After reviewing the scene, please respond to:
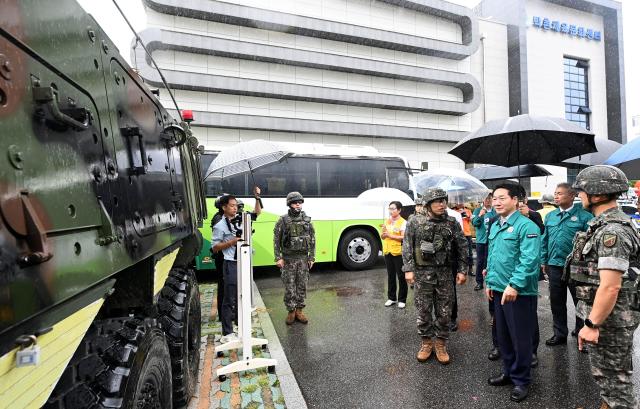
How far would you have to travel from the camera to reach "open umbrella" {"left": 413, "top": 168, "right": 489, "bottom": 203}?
310 inches

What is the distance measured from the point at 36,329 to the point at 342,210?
8786 mm

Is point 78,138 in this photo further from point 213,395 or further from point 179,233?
point 213,395

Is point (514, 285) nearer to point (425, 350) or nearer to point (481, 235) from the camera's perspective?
point (425, 350)

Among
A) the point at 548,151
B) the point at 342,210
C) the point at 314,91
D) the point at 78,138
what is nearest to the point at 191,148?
the point at 78,138

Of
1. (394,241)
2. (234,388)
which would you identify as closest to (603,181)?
(234,388)

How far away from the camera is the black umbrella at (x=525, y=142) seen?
15.2 feet

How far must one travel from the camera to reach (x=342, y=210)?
31.9 feet

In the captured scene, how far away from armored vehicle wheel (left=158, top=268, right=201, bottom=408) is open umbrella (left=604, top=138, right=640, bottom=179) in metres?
4.60

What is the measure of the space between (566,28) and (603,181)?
34022mm

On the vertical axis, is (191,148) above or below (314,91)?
below

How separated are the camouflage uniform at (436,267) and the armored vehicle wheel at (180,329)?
2388 mm

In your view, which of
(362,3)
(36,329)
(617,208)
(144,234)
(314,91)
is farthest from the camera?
(362,3)

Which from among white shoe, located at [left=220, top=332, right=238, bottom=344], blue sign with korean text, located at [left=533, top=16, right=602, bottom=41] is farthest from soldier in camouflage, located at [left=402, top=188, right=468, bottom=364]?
blue sign with korean text, located at [left=533, top=16, right=602, bottom=41]

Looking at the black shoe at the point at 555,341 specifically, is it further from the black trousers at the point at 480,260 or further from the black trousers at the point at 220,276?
the black trousers at the point at 220,276
